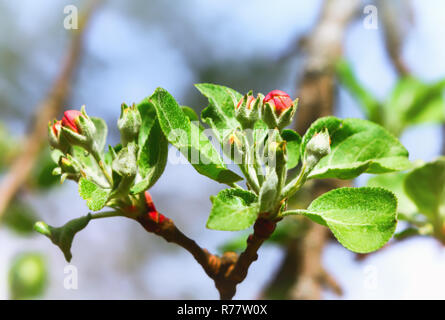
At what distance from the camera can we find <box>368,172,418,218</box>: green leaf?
90cm

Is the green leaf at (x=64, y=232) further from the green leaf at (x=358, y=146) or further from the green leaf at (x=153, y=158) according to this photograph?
the green leaf at (x=358, y=146)

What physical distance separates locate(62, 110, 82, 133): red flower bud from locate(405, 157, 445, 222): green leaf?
1.91 ft

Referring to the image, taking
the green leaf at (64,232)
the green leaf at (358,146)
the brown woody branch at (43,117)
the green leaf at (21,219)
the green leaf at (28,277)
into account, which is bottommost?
the green leaf at (28,277)

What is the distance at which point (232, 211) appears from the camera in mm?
480

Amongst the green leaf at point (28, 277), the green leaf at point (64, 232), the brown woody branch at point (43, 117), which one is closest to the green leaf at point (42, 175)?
the brown woody branch at point (43, 117)

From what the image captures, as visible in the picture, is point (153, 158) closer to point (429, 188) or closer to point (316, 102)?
point (429, 188)

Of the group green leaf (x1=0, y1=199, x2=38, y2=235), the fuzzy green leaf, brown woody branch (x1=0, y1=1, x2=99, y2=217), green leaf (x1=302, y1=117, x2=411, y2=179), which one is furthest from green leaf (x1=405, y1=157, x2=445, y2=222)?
green leaf (x1=0, y1=199, x2=38, y2=235)

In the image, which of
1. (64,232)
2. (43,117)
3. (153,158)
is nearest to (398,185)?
(153,158)

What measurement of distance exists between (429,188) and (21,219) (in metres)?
1.46

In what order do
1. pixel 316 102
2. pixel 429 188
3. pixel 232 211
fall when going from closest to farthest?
pixel 232 211 → pixel 429 188 → pixel 316 102

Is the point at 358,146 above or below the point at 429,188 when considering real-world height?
above

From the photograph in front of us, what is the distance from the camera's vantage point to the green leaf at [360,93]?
157cm

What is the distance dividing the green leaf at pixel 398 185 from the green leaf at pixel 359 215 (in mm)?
367

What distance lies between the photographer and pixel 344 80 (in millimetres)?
1640
